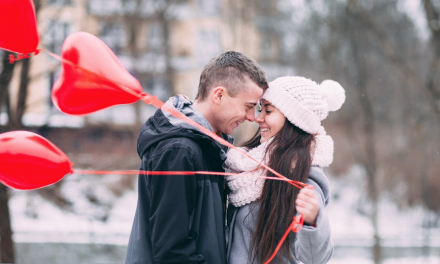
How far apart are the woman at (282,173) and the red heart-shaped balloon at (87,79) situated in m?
0.64

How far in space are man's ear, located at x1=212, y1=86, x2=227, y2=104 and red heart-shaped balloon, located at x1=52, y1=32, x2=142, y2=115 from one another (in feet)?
1.17

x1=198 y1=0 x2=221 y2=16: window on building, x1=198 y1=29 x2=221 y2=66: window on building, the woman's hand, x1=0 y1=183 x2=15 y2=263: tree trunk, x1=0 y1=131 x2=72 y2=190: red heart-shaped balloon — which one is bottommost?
x1=0 y1=183 x2=15 y2=263: tree trunk

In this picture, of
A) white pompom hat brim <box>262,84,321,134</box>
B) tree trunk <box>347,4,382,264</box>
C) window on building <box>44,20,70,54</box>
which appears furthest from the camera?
tree trunk <box>347,4,382,264</box>

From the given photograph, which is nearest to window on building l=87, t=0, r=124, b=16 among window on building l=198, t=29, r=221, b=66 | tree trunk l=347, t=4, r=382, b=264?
window on building l=198, t=29, r=221, b=66

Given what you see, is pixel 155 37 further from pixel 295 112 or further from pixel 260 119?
pixel 295 112

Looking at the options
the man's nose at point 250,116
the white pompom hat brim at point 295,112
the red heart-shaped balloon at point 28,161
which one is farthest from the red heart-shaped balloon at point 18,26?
the white pompom hat brim at point 295,112

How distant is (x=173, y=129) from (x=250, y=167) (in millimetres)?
443

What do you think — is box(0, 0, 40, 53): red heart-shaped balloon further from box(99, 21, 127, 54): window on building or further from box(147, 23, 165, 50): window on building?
box(147, 23, 165, 50): window on building

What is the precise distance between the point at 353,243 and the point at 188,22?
7807 millimetres

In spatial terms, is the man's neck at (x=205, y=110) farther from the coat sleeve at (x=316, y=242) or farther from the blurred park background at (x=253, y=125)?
the blurred park background at (x=253, y=125)

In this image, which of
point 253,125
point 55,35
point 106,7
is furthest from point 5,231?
point 253,125

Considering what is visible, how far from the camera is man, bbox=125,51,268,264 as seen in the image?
178cm

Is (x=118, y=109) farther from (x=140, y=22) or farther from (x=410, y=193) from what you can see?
(x=410, y=193)

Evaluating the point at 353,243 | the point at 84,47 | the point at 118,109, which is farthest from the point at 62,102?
the point at 353,243
